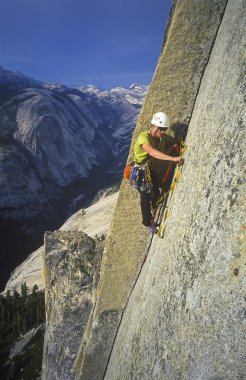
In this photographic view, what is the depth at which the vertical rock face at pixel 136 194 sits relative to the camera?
9.91m

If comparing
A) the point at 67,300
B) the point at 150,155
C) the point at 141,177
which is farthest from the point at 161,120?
the point at 67,300

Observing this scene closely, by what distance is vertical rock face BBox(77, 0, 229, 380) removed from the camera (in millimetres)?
9906

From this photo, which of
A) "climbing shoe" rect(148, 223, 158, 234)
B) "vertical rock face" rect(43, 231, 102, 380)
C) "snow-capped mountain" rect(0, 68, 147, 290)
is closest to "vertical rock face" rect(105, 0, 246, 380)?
"climbing shoe" rect(148, 223, 158, 234)

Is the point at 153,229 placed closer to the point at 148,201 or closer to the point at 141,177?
the point at 148,201

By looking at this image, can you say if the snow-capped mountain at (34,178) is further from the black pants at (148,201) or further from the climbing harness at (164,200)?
the climbing harness at (164,200)

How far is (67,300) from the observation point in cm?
1575

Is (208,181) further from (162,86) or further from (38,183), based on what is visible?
(38,183)

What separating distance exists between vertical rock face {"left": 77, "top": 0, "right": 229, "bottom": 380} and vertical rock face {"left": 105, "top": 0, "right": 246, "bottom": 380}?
63 cm

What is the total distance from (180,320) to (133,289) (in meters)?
6.22

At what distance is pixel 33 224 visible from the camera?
143 metres

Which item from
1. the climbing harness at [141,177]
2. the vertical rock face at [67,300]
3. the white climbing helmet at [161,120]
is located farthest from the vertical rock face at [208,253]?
the vertical rock face at [67,300]

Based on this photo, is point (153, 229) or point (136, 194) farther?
point (136, 194)

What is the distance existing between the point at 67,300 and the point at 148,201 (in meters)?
7.54

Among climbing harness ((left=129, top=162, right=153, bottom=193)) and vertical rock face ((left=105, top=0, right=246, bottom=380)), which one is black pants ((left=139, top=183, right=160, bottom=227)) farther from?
vertical rock face ((left=105, top=0, right=246, bottom=380))
